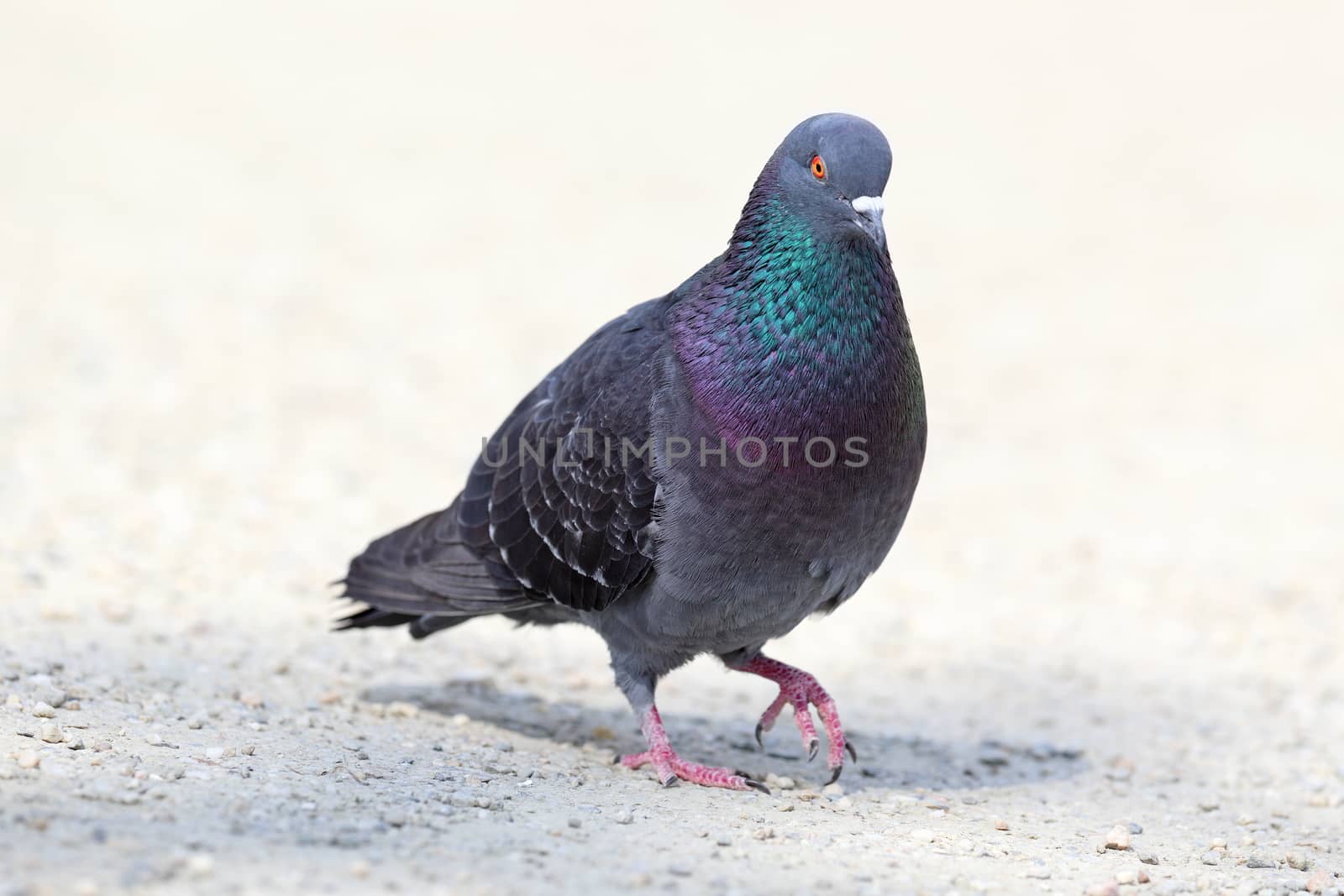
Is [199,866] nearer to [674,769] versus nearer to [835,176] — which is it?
[674,769]

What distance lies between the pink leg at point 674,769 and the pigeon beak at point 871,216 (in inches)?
88.8

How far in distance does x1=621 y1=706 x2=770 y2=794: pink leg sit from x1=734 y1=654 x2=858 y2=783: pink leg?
32cm

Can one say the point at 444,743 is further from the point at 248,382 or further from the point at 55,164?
the point at 55,164

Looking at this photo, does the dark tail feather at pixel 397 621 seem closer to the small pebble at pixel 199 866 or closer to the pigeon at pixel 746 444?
the pigeon at pixel 746 444

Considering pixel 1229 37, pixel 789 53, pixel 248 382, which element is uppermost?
pixel 1229 37

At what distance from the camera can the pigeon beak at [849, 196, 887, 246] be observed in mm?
5141

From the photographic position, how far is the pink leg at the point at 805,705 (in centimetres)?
616

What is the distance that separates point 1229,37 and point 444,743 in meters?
22.3

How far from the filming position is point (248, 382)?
12.1 m

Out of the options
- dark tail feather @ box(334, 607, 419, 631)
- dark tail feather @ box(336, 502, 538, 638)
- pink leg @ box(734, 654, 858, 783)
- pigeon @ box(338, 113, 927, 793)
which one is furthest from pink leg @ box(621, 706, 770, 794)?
dark tail feather @ box(334, 607, 419, 631)

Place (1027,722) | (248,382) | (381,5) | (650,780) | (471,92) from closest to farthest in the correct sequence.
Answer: (650,780) < (1027,722) < (248,382) < (471,92) < (381,5)

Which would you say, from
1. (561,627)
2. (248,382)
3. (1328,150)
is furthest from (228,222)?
(1328,150)

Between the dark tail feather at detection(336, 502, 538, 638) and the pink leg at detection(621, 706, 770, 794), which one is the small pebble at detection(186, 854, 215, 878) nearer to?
the pink leg at detection(621, 706, 770, 794)

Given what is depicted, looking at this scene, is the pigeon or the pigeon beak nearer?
the pigeon beak
